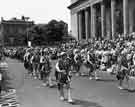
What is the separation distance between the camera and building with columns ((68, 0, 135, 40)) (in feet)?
144

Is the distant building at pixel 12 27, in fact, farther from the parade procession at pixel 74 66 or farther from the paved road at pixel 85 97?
the paved road at pixel 85 97

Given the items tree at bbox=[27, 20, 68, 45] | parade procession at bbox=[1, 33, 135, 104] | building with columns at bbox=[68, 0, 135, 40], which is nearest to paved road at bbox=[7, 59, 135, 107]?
parade procession at bbox=[1, 33, 135, 104]

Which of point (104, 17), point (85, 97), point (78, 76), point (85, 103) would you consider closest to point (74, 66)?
point (78, 76)

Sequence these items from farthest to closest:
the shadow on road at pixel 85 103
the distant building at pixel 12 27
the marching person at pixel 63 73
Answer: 1. the distant building at pixel 12 27
2. the marching person at pixel 63 73
3. the shadow on road at pixel 85 103

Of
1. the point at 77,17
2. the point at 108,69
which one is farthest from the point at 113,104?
the point at 77,17

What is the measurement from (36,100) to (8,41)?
4736 inches

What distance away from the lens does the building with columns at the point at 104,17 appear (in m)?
43.9

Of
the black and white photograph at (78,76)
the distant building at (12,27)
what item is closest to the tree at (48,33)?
the distant building at (12,27)

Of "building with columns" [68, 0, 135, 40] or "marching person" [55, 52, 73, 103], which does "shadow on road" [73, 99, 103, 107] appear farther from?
"building with columns" [68, 0, 135, 40]

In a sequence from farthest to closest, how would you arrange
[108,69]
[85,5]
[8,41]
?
[8,41] < [85,5] < [108,69]

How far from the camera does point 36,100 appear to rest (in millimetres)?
11320

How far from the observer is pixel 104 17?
5191cm

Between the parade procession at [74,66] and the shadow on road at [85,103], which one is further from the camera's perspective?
the parade procession at [74,66]

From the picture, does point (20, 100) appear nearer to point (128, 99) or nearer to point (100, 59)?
point (128, 99)
